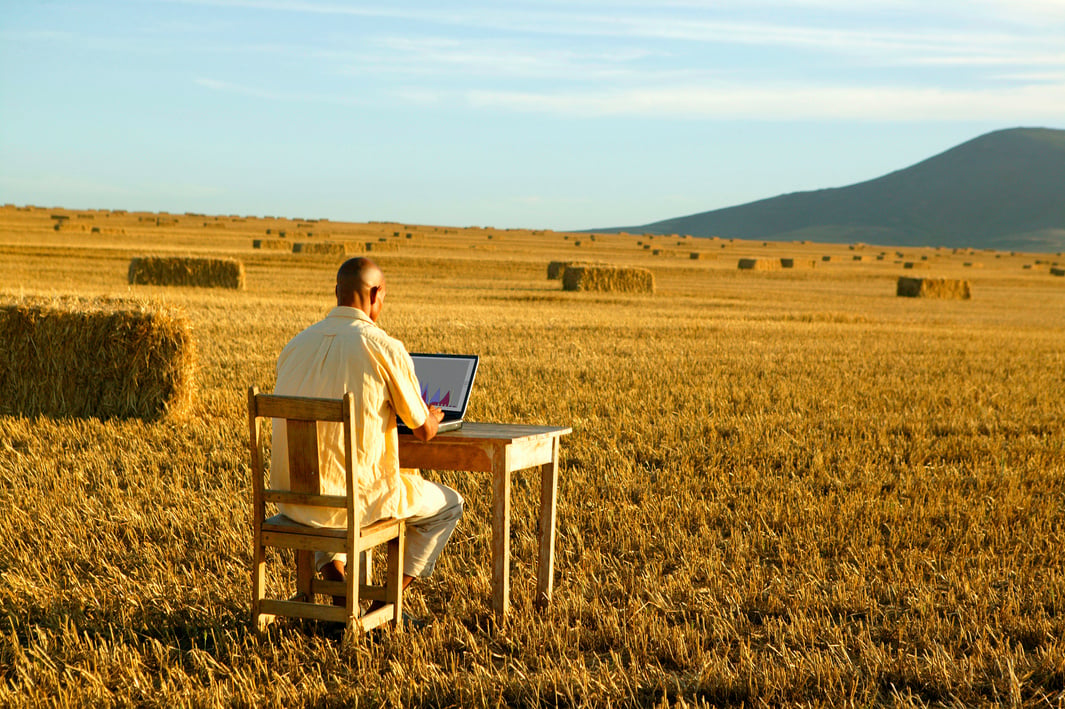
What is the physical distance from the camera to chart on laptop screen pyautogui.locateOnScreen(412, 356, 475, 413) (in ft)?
18.3

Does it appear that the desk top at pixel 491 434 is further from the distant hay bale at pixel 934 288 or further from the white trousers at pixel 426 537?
the distant hay bale at pixel 934 288

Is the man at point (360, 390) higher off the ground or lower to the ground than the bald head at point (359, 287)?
lower

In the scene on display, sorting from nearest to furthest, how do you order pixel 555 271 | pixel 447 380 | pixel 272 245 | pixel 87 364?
1. pixel 447 380
2. pixel 87 364
3. pixel 555 271
4. pixel 272 245

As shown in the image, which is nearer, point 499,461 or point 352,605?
point 352,605

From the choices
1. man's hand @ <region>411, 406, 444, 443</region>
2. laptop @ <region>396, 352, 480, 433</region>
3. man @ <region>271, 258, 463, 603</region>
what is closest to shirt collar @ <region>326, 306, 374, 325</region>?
man @ <region>271, 258, 463, 603</region>

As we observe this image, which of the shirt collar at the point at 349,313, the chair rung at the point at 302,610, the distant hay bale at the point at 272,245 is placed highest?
the shirt collar at the point at 349,313

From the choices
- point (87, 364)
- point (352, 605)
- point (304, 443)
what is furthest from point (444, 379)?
point (87, 364)

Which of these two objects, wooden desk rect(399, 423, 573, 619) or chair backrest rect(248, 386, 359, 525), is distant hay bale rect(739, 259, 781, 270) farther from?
chair backrest rect(248, 386, 359, 525)

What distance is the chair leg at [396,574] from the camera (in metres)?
5.15

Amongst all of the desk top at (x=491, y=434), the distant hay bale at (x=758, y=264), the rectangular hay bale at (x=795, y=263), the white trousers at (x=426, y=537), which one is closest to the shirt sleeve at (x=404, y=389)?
the desk top at (x=491, y=434)

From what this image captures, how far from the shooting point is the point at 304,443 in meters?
4.86

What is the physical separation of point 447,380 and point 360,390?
0.81 metres

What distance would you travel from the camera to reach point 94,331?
10844mm

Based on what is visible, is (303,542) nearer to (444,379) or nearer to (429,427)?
(429,427)
